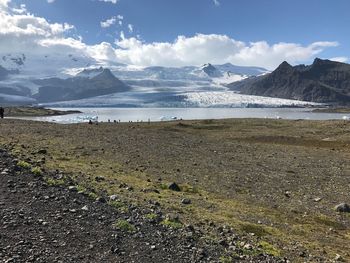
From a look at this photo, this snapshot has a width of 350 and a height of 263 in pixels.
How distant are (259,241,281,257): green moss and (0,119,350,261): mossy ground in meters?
0.04

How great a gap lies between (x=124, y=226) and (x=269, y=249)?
4712 mm

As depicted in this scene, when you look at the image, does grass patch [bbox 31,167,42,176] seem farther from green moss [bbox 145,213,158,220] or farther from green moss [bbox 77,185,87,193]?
green moss [bbox 145,213,158,220]

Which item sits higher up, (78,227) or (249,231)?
(78,227)

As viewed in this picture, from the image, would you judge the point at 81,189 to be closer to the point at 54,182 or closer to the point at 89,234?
the point at 54,182

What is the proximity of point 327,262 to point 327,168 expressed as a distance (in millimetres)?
21901

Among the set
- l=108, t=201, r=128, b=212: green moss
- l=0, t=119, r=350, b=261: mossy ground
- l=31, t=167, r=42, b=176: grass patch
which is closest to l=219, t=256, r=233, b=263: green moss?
l=0, t=119, r=350, b=261: mossy ground

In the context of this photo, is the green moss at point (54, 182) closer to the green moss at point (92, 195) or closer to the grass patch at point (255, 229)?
the green moss at point (92, 195)

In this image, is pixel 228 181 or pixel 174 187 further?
pixel 228 181

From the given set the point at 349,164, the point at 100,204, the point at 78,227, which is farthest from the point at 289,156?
the point at 78,227

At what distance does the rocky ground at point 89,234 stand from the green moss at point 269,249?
0.37 meters

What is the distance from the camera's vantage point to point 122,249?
11984 mm

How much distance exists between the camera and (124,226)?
44.6 ft

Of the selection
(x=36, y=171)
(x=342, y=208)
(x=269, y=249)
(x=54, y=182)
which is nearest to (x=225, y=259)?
(x=269, y=249)

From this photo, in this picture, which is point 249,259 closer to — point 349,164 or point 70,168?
point 70,168
